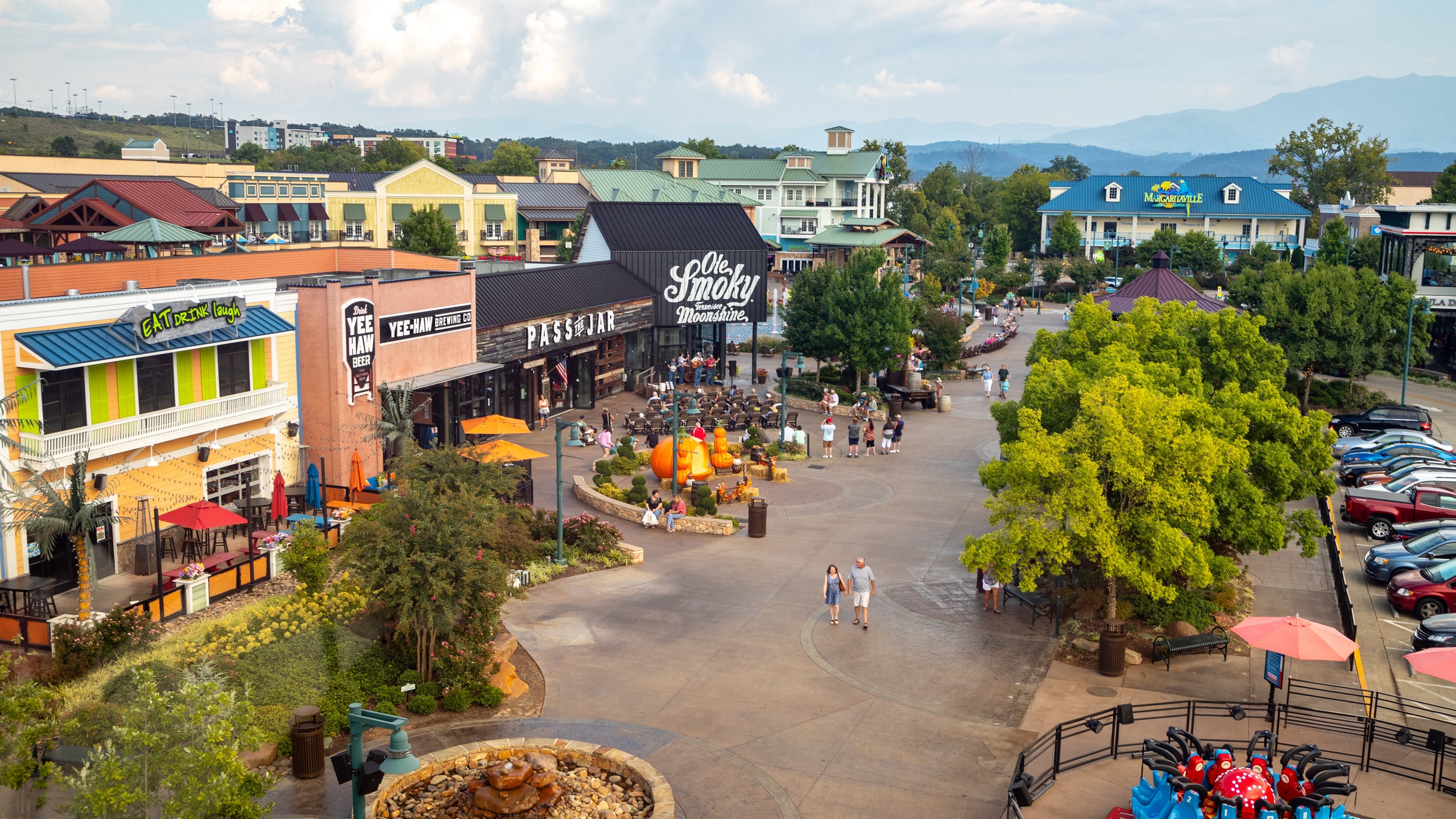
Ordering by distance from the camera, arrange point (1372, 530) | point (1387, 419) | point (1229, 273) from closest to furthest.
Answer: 1. point (1372, 530)
2. point (1387, 419)
3. point (1229, 273)

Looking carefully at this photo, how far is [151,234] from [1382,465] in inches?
1602

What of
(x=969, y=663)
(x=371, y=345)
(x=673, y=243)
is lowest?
(x=969, y=663)

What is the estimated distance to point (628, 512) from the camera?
3081cm

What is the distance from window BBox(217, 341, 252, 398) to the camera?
2683 cm

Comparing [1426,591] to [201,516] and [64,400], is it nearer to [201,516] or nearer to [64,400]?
[201,516]

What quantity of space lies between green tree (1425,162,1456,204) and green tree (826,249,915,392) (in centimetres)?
6275

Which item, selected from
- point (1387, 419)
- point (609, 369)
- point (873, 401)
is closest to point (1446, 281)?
point (1387, 419)

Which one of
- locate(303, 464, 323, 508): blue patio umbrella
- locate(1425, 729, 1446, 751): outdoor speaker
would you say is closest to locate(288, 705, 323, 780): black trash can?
locate(303, 464, 323, 508): blue patio umbrella

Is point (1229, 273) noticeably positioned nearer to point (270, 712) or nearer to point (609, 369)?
point (609, 369)

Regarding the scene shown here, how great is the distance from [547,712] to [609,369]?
31.2 m

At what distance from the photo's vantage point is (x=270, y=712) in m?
16.5

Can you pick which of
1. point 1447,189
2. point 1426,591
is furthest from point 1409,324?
point 1447,189

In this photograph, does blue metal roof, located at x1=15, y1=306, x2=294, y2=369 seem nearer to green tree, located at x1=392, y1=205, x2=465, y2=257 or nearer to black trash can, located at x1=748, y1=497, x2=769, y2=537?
black trash can, located at x1=748, y1=497, x2=769, y2=537

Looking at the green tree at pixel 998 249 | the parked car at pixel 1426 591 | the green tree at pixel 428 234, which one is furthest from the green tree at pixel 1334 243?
the green tree at pixel 428 234
